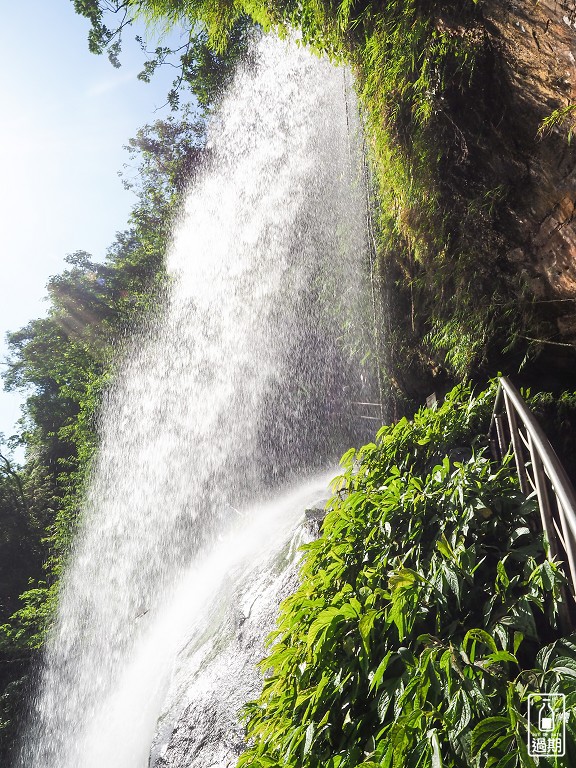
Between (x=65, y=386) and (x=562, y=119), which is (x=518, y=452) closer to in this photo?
(x=562, y=119)

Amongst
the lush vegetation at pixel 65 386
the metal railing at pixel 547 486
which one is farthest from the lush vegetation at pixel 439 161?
the lush vegetation at pixel 65 386

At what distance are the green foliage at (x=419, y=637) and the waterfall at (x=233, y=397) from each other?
3.44 metres

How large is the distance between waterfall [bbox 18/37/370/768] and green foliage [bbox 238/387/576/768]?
135 inches

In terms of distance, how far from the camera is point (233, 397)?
10961 mm

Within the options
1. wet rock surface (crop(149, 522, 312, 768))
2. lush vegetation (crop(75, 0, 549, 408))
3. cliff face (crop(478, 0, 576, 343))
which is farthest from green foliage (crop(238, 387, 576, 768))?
lush vegetation (crop(75, 0, 549, 408))

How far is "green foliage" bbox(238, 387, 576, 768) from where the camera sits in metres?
1.67

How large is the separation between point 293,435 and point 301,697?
29.5 ft

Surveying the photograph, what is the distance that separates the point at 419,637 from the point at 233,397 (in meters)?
9.14

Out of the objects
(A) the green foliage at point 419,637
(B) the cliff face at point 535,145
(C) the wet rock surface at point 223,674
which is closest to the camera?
(A) the green foliage at point 419,637

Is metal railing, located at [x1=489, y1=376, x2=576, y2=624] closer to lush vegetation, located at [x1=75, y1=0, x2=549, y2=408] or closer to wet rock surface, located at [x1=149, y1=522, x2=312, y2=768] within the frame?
lush vegetation, located at [x1=75, y1=0, x2=549, y2=408]

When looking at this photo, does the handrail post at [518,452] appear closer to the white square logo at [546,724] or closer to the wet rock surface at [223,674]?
the white square logo at [546,724]

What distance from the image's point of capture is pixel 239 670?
3881mm

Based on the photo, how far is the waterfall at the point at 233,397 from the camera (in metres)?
7.89

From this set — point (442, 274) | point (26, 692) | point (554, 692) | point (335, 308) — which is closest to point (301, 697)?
point (554, 692)
